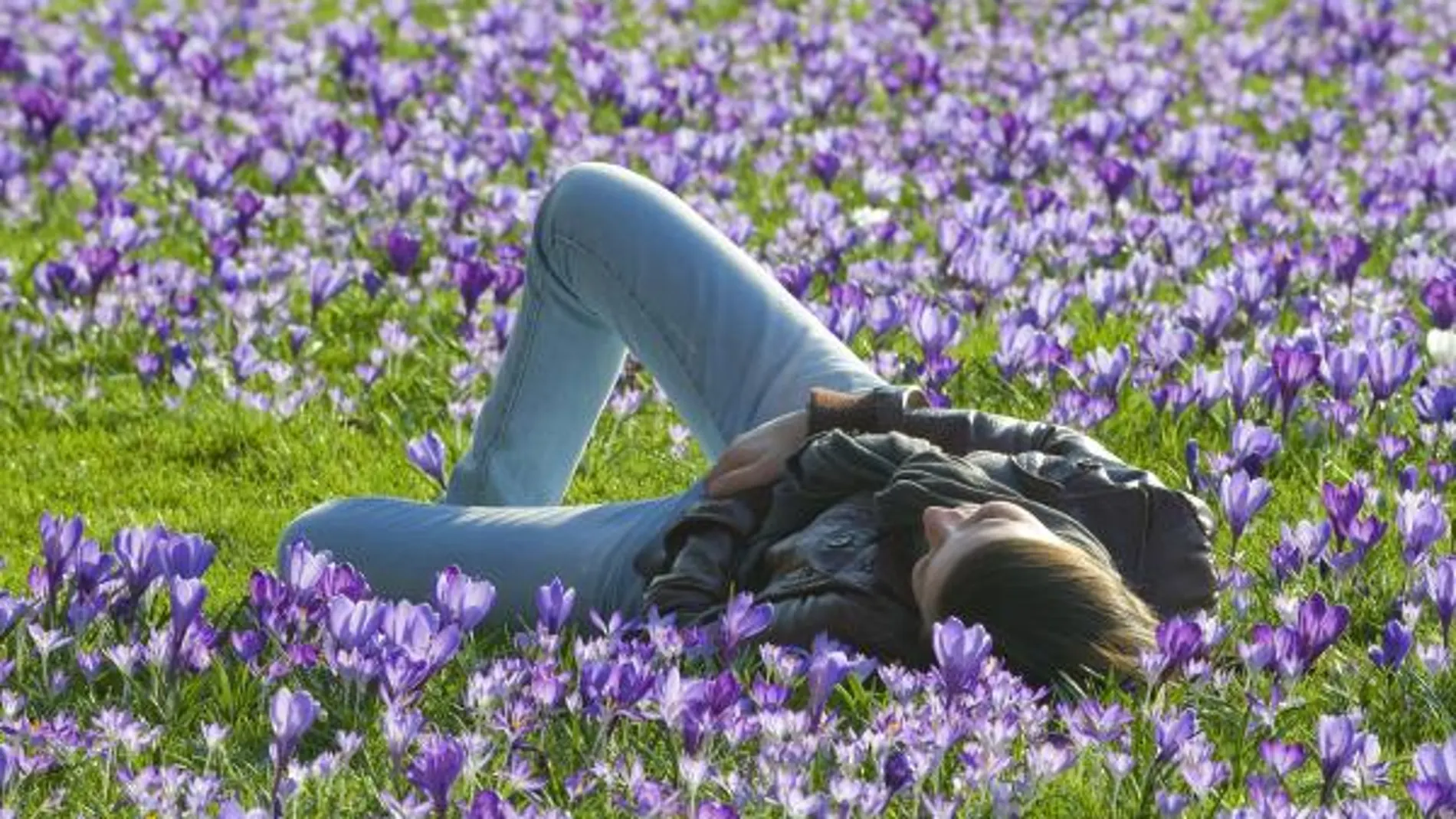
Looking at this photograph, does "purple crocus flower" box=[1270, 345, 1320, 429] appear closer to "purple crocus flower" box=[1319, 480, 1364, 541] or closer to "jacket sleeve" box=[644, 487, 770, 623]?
"purple crocus flower" box=[1319, 480, 1364, 541]

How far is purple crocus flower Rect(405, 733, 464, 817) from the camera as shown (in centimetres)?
418

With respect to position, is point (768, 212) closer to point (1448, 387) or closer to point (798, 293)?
point (798, 293)

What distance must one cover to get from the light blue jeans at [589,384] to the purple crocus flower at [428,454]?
0.07 metres

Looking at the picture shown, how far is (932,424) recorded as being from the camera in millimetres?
5664

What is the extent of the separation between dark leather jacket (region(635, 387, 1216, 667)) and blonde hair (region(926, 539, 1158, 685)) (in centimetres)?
18

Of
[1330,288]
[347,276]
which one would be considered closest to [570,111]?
[347,276]

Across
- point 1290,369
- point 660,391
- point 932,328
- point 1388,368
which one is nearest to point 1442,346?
point 1388,368

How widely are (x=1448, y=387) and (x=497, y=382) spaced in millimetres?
2323

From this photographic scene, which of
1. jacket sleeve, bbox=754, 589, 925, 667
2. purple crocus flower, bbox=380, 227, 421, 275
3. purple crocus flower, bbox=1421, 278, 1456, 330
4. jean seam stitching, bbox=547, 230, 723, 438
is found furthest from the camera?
purple crocus flower, bbox=380, 227, 421, 275

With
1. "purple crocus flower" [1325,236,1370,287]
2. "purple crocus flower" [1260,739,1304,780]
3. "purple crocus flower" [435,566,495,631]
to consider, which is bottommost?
"purple crocus flower" [1325,236,1370,287]

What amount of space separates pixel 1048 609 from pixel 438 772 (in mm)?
1215

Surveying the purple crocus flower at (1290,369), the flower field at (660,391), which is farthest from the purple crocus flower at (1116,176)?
the purple crocus flower at (1290,369)

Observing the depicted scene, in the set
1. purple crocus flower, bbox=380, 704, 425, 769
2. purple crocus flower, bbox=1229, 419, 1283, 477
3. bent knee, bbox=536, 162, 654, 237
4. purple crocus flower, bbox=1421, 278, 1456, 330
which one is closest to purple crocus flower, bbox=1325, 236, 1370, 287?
purple crocus flower, bbox=1421, 278, 1456, 330

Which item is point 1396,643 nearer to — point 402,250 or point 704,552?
point 704,552
